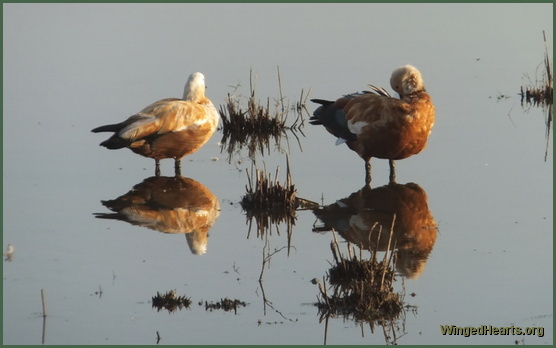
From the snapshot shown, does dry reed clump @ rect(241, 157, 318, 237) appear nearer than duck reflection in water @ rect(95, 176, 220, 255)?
No

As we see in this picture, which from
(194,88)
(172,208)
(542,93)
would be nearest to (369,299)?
(172,208)

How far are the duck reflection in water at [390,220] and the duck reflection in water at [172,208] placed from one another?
1.08 meters

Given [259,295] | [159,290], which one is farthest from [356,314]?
[159,290]

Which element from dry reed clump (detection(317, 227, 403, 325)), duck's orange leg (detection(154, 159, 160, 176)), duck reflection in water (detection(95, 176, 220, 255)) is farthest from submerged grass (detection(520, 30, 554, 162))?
dry reed clump (detection(317, 227, 403, 325))

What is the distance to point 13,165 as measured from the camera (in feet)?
45.0

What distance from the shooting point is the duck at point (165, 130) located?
12.8 meters

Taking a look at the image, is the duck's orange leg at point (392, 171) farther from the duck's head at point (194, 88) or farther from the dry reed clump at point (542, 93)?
the dry reed clump at point (542, 93)

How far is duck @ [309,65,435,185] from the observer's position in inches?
488

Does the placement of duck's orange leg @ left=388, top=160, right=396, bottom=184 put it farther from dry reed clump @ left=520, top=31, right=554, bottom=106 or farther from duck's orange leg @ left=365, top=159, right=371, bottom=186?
dry reed clump @ left=520, top=31, right=554, bottom=106

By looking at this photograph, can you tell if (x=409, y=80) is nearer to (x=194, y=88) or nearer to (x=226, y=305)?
(x=194, y=88)

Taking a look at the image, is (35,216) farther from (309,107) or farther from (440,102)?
(440,102)

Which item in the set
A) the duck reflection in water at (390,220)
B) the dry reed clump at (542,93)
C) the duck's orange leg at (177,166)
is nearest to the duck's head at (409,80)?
the duck reflection in water at (390,220)

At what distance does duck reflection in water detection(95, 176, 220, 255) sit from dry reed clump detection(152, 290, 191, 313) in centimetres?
137

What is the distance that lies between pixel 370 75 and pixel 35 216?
27.3 ft
